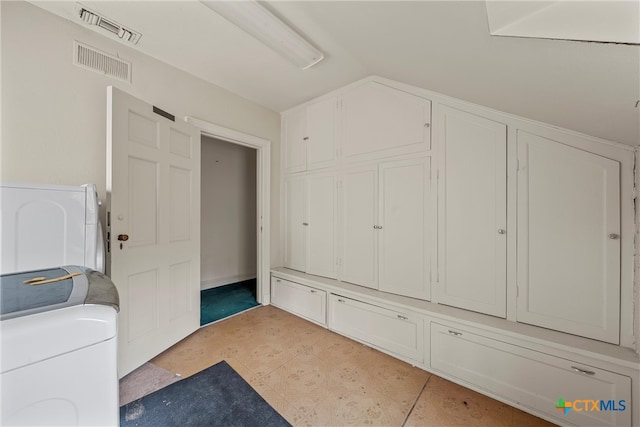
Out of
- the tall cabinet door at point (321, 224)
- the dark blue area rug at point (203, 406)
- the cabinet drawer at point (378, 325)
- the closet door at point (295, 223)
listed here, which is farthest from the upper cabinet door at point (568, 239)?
the closet door at point (295, 223)

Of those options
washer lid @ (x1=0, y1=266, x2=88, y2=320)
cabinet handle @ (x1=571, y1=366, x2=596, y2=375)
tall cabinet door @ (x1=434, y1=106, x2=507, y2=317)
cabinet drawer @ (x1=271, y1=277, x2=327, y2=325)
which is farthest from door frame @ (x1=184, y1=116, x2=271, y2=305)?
cabinet handle @ (x1=571, y1=366, x2=596, y2=375)

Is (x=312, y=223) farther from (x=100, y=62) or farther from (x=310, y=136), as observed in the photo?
(x=100, y=62)

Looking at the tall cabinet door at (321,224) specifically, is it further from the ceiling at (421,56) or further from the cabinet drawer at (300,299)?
the ceiling at (421,56)

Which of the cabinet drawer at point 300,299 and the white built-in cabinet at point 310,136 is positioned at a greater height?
the white built-in cabinet at point 310,136

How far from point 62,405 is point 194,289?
193 cm

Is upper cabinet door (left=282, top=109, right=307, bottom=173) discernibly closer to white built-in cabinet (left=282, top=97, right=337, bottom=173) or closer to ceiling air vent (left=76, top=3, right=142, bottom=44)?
white built-in cabinet (left=282, top=97, right=337, bottom=173)

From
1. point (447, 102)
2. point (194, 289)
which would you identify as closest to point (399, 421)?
point (194, 289)

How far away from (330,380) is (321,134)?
2.33m

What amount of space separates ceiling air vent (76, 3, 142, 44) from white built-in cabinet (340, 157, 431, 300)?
2028mm

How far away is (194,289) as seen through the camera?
2.34 m

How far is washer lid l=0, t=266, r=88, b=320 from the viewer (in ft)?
1.91

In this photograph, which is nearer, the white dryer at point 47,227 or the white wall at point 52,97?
the white dryer at point 47,227

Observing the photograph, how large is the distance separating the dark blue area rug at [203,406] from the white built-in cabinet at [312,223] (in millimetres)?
1357

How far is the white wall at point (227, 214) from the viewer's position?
3777mm
